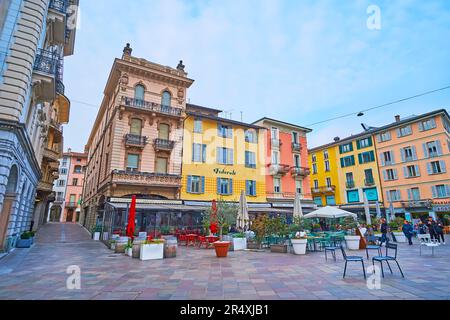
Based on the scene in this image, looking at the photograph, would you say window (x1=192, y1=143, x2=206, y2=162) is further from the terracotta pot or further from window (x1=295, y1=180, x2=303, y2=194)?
the terracotta pot

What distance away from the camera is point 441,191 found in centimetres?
2758

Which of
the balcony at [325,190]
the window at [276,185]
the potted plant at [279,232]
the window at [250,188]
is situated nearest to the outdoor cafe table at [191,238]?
the potted plant at [279,232]

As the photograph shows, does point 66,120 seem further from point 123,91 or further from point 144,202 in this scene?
point 144,202

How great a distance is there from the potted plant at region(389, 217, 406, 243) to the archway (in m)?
20.9

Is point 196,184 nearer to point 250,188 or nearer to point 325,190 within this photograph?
point 250,188

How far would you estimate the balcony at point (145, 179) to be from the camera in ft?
60.5

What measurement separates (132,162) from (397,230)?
63.5ft

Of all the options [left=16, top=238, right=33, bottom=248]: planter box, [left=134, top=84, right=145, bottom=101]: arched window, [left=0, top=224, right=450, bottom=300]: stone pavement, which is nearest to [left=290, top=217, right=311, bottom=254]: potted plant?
[left=0, top=224, right=450, bottom=300]: stone pavement

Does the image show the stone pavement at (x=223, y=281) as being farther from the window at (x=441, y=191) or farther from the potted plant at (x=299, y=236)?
the window at (x=441, y=191)

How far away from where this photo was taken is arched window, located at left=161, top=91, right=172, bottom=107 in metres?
22.4
